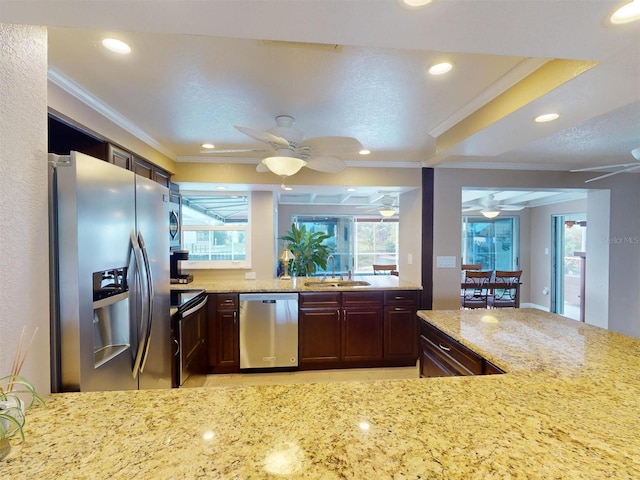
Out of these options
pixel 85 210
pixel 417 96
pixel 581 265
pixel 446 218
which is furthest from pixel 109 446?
pixel 581 265

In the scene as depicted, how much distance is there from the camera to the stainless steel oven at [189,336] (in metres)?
2.52

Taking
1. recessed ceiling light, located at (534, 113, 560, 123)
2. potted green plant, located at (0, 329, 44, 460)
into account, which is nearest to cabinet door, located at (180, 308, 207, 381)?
potted green plant, located at (0, 329, 44, 460)

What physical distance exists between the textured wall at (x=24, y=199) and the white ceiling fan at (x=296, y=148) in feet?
3.45

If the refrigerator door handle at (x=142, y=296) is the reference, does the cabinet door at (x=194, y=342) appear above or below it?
below

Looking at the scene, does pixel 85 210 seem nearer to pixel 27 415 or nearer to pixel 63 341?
pixel 63 341

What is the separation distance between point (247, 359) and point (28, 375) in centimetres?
Answer: 252

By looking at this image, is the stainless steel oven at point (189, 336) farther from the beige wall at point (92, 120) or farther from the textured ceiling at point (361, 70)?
the textured ceiling at point (361, 70)

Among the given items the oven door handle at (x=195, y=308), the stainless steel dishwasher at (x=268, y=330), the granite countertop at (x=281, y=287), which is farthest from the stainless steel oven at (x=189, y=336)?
the stainless steel dishwasher at (x=268, y=330)

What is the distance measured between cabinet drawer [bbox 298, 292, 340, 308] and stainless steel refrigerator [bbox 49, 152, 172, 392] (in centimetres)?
173

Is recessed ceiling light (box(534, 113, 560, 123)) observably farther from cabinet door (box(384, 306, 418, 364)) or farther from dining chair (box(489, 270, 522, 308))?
dining chair (box(489, 270, 522, 308))

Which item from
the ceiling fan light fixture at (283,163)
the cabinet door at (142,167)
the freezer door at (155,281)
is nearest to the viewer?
the freezer door at (155,281)

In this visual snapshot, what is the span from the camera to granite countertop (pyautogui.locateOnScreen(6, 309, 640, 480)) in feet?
2.28

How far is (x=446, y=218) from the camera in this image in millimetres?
3654

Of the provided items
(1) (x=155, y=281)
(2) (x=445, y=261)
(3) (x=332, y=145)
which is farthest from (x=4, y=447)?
(2) (x=445, y=261)
